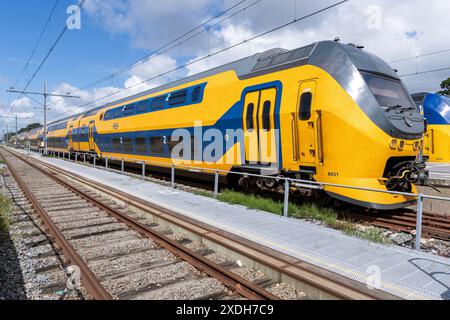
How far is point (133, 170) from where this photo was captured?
63.6ft

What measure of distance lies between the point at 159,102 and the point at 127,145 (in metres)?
4.30

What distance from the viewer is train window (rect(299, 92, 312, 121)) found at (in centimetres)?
734

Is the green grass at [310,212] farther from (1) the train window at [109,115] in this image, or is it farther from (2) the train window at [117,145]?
(1) the train window at [109,115]

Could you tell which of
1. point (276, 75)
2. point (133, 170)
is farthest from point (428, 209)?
point (133, 170)

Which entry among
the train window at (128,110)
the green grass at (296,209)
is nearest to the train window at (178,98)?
the train window at (128,110)

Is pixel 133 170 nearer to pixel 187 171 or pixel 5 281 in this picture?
pixel 187 171

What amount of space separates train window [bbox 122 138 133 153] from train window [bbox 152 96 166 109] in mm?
3161

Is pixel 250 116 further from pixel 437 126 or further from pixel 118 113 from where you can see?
pixel 118 113

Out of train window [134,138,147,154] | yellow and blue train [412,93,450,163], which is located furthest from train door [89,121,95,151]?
yellow and blue train [412,93,450,163]

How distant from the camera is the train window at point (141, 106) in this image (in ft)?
49.6

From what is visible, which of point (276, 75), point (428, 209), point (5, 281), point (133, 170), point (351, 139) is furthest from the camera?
point (133, 170)

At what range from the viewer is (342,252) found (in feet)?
15.7

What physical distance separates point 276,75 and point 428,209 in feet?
19.4
